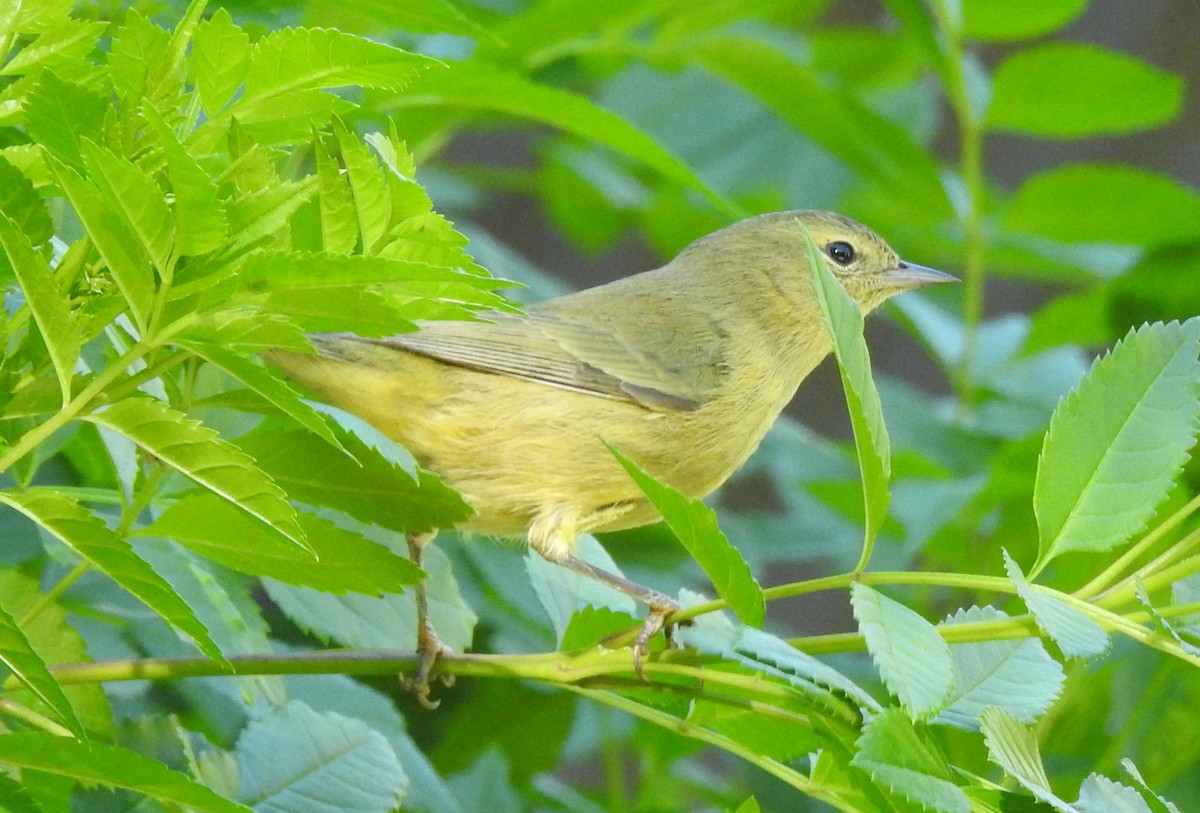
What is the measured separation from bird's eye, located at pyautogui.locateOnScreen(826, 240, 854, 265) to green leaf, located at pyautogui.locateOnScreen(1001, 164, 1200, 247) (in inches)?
26.3

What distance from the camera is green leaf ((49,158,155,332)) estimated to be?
1196mm

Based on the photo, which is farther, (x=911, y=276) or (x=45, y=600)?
(x=911, y=276)

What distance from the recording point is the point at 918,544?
10.2 feet

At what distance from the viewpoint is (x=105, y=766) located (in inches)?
50.5

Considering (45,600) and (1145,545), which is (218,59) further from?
(1145,545)

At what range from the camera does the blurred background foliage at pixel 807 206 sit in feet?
8.93

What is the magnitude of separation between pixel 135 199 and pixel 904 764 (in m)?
0.85

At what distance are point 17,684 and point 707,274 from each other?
2343 mm

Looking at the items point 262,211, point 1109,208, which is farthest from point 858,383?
point 1109,208

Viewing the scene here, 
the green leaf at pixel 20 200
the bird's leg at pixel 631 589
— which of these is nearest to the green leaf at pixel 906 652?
the bird's leg at pixel 631 589

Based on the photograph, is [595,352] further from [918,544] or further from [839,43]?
[839,43]

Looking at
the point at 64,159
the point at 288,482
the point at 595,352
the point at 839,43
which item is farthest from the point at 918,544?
the point at 839,43

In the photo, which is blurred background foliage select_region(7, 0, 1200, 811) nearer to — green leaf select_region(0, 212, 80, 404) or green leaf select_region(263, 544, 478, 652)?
green leaf select_region(263, 544, 478, 652)

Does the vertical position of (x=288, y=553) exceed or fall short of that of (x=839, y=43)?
it falls short
